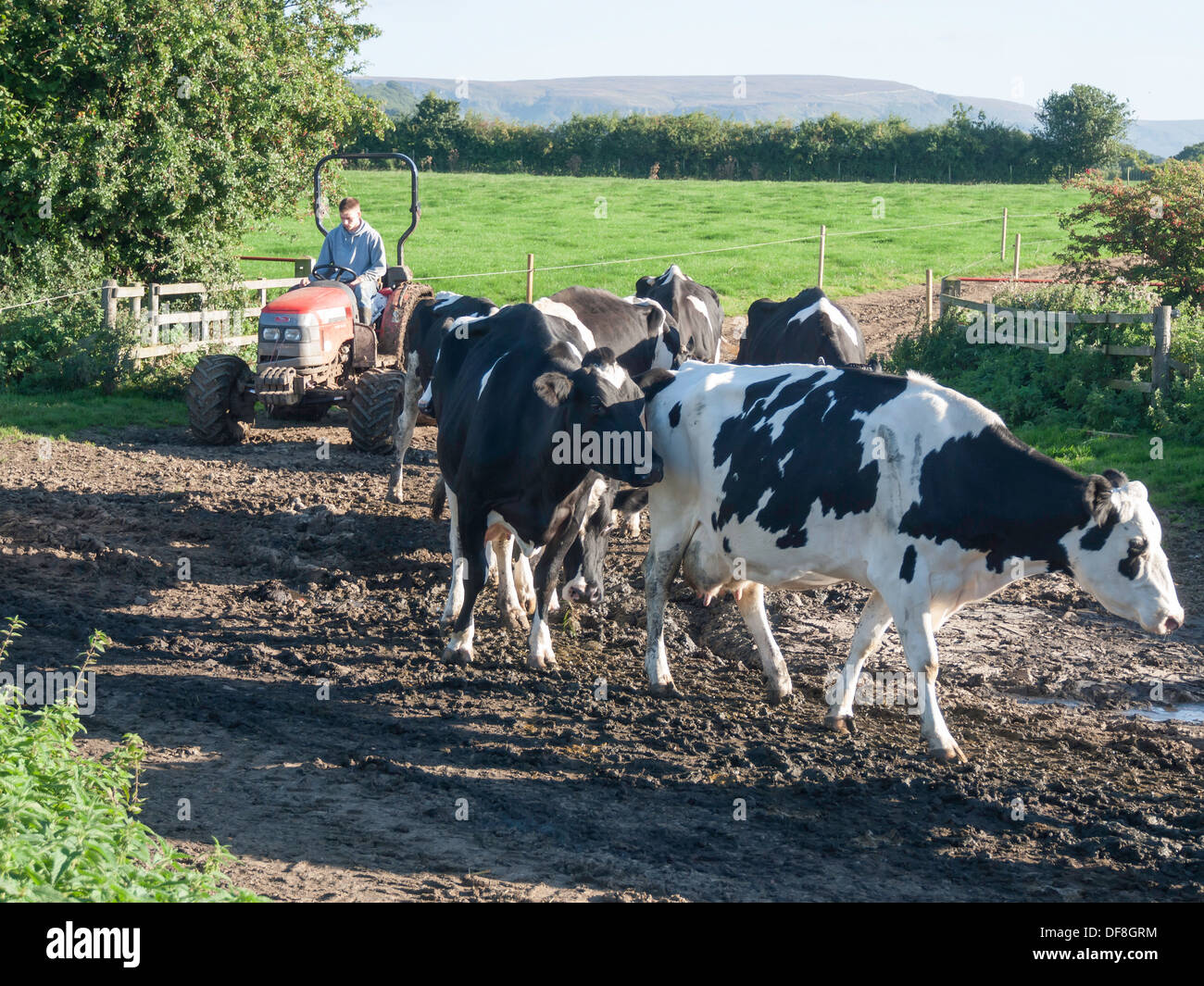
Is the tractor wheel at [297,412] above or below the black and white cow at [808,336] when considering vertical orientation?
below

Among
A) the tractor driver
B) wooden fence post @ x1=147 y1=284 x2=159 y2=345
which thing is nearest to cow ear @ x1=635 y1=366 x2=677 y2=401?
the tractor driver

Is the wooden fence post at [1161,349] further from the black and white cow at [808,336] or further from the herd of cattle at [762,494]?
the herd of cattle at [762,494]

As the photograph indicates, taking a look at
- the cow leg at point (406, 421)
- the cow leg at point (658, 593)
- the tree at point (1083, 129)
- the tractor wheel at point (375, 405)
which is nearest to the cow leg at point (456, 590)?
the cow leg at point (658, 593)

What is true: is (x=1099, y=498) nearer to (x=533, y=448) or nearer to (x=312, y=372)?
(x=533, y=448)

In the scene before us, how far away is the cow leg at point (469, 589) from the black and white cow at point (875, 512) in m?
1.18

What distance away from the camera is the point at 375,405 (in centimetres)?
1345

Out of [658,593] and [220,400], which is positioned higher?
[220,400]

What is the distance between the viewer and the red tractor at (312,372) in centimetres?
1350

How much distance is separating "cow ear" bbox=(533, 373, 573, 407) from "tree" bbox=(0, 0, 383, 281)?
12.5m

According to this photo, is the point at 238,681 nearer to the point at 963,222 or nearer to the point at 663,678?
the point at 663,678

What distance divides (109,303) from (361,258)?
4593mm

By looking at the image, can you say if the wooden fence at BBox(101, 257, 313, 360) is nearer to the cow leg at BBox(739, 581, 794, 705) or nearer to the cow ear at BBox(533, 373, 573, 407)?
the cow ear at BBox(533, 373, 573, 407)

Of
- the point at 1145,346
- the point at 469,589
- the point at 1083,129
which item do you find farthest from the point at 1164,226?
the point at 1083,129
